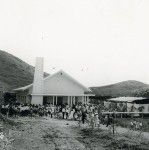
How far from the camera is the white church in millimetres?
44906

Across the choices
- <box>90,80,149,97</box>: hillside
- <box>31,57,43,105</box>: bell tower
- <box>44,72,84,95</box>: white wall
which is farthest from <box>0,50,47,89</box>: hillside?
<box>31,57,43,105</box>: bell tower

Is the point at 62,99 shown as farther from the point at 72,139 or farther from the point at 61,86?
the point at 72,139

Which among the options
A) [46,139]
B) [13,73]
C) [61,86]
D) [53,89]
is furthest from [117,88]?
[46,139]

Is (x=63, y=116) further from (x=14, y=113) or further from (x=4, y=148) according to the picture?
(x=4, y=148)

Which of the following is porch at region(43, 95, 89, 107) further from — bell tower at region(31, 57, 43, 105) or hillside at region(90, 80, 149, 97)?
hillside at region(90, 80, 149, 97)

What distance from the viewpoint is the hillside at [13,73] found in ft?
283

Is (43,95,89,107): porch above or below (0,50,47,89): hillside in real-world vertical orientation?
below

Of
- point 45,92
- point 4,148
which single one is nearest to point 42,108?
point 45,92

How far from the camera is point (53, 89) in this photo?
4734 cm

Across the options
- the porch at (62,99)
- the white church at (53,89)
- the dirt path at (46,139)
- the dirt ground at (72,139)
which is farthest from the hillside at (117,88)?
the dirt ground at (72,139)

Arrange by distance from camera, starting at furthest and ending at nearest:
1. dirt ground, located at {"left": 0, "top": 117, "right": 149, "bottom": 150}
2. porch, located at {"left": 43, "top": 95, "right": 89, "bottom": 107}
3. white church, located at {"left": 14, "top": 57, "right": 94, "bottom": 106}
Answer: porch, located at {"left": 43, "top": 95, "right": 89, "bottom": 107} → white church, located at {"left": 14, "top": 57, "right": 94, "bottom": 106} → dirt ground, located at {"left": 0, "top": 117, "right": 149, "bottom": 150}

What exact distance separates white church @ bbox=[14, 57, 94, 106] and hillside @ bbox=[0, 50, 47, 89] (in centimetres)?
3526

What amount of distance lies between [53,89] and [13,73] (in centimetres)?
4856

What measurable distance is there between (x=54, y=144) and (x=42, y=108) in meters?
18.1
